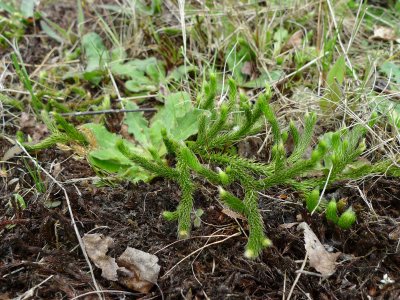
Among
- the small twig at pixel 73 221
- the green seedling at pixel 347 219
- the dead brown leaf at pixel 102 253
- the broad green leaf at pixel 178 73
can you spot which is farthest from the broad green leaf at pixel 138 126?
the green seedling at pixel 347 219

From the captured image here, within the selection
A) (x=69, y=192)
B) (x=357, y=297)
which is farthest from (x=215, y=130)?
(x=357, y=297)

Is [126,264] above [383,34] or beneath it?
beneath

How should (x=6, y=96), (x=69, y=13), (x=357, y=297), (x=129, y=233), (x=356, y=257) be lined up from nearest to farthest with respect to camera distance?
(x=357, y=297)
(x=356, y=257)
(x=129, y=233)
(x=6, y=96)
(x=69, y=13)

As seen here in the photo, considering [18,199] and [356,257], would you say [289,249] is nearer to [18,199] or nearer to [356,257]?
[356,257]

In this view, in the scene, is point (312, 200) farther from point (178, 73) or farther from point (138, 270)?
point (178, 73)

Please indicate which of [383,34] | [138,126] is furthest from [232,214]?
[383,34]

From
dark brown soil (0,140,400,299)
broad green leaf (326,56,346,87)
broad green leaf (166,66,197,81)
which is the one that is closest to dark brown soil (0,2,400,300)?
dark brown soil (0,140,400,299)

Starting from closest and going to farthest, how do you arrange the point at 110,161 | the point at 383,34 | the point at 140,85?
the point at 110,161 → the point at 140,85 → the point at 383,34
